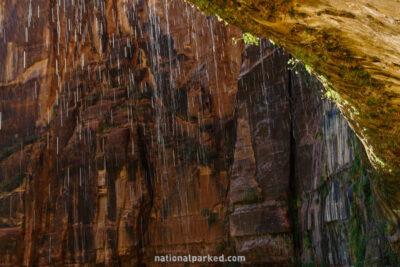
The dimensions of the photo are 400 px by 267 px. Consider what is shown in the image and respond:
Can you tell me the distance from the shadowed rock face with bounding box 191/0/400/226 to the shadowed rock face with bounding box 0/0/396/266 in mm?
8760

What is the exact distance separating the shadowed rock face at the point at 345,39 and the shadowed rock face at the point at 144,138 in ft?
28.7

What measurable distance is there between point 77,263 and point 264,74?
1335 centimetres

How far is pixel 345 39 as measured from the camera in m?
3.71

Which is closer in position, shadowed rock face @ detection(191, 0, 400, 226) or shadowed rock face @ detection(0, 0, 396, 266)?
shadowed rock face @ detection(191, 0, 400, 226)

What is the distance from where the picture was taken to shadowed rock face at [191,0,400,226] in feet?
11.5

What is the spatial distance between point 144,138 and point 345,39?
61.7 ft

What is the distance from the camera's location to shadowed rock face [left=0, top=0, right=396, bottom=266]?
14.9m

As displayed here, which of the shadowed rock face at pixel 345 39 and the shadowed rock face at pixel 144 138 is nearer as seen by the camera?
the shadowed rock face at pixel 345 39

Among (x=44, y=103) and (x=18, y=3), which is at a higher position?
(x=18, y=3)

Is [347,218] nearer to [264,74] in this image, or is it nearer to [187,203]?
[264,74]

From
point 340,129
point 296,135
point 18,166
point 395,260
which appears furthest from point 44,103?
point 395,260

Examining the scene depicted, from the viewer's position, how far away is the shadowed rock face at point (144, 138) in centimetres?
1493

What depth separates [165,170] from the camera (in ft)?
69.1

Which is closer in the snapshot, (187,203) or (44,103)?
(187,203)
